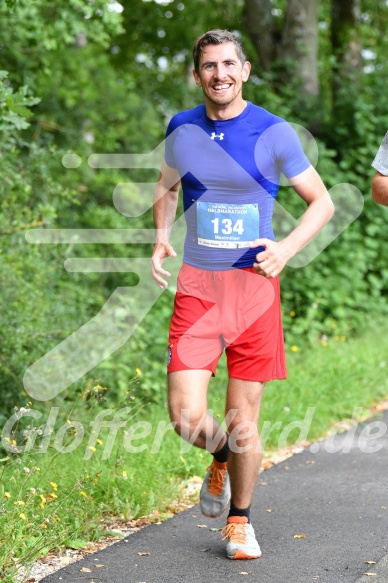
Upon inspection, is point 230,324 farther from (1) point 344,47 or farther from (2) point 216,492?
(1) point 344,47

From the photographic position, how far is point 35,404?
24.6 feet

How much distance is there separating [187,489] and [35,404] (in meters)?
1.96

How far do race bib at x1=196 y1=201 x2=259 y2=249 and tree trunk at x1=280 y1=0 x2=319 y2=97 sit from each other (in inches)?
400

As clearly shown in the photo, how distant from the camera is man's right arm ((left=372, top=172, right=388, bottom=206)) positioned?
467 centimetres

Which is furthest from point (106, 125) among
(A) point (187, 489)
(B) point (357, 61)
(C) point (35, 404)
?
(A) point (187, 489)

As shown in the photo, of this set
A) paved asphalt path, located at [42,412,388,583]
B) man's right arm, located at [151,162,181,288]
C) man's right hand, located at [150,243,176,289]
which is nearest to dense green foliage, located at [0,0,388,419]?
man's right arm, located at [151,162,181,288]

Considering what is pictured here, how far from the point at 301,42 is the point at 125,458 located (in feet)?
32.9

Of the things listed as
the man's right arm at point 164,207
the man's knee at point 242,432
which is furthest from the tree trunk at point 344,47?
the man's knee at point 242,432

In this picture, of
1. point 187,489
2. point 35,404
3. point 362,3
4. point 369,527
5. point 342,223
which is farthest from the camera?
point 362,3

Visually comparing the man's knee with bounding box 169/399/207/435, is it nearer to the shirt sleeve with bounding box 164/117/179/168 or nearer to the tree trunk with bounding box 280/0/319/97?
the shirt sleeve with bounding box 164/117/179/168

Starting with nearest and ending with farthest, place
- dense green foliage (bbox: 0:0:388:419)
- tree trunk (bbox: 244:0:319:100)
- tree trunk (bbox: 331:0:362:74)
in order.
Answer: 1. dense green foliage (bbox: 0:0:388:419)
2. tree trunk (bbox: 244:0:319:100)
3. tree trunk (bbox: 331:0:362:74)

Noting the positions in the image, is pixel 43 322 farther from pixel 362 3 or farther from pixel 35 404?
pixel 362 3

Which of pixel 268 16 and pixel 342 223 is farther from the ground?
pixel 268 16

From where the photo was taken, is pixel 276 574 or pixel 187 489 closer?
pixel 276 574
